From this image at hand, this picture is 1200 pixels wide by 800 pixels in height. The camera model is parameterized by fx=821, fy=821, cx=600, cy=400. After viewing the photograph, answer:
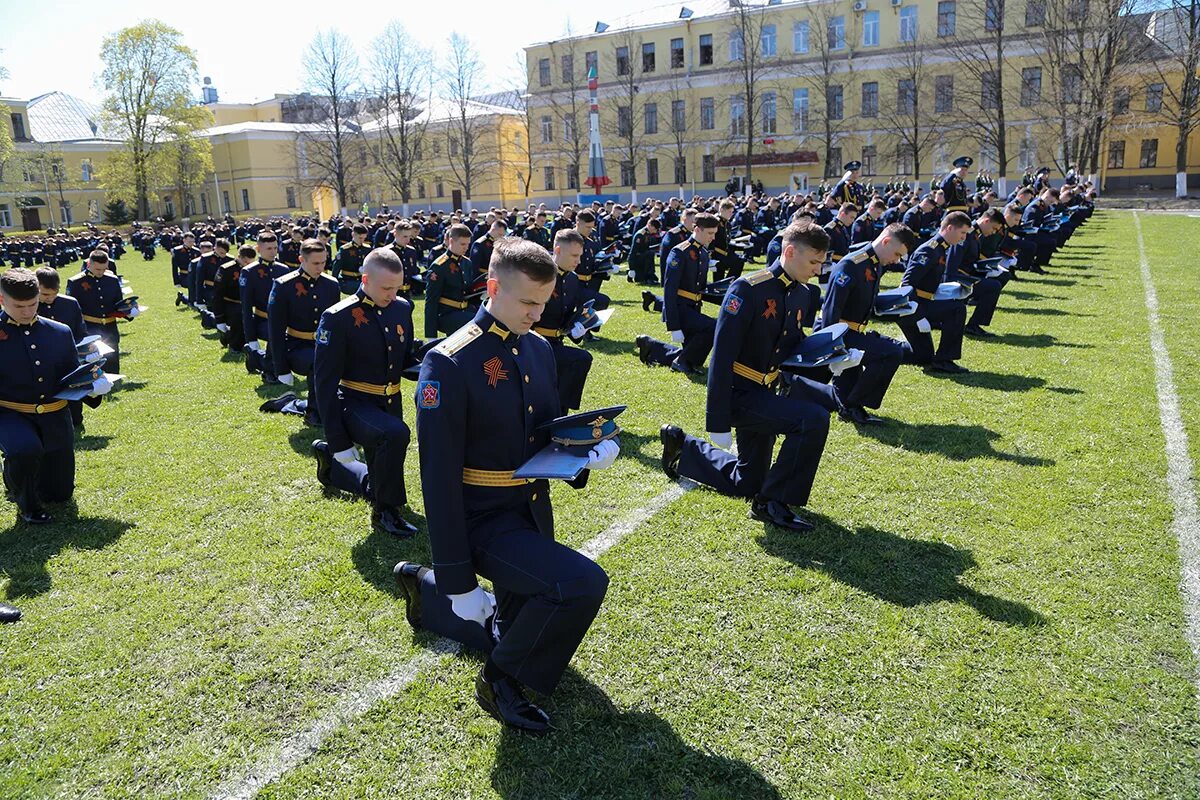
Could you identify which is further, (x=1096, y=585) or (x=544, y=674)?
(x=1096, y=585)

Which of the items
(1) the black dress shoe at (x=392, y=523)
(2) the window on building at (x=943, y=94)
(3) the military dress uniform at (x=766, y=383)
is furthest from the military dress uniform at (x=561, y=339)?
(2) the window on building at (x=943, y=94)

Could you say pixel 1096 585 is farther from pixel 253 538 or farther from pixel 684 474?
pixel 253 538

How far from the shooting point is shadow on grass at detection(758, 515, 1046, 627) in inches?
183

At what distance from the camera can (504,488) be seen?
366 centimetres

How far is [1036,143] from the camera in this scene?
50281mm

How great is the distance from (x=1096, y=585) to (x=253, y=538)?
550 centimetres

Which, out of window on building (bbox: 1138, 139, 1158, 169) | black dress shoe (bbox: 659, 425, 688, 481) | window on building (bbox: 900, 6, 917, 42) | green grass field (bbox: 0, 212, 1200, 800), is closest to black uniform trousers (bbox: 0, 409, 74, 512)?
green grass field (bbox: 0, 212, 1200, 800)

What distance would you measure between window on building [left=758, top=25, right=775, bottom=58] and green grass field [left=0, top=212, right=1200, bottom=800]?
5599 centimetres

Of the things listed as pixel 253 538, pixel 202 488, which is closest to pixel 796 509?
pixel 253 538

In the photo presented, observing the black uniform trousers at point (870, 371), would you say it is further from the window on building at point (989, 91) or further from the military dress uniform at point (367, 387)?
the window on building at point (989, 91)

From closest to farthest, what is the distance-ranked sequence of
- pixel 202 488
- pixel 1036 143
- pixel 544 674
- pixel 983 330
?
pixel 544 674
pixel 202 488
pixel 983 330
pixel 1036 143

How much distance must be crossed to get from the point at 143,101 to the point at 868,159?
181ft

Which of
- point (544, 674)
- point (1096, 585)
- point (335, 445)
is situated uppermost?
point (335, 445)

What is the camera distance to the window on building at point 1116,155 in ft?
177
